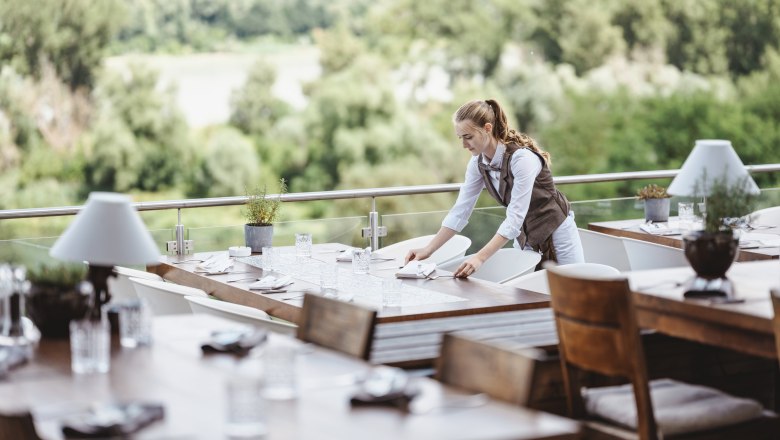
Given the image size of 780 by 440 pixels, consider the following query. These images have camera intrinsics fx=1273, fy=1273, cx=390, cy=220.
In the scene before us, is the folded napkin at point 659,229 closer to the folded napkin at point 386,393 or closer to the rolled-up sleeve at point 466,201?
the rolled-up sleeve at point 466,201

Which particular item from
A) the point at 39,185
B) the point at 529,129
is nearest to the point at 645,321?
the point at 39,185

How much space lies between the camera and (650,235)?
6.54 metres

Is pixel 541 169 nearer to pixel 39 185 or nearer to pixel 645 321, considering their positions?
pixel 645 321

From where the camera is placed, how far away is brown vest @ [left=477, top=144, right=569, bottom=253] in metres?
5.66

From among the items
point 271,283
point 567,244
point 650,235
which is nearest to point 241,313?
point 271,283

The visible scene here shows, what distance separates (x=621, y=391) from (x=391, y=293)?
3.75ft

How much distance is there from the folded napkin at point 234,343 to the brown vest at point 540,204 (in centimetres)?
236

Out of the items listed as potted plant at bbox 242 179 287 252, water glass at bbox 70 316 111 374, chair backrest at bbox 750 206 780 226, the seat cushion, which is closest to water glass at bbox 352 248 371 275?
potted plant at bbox 242 179 287 252

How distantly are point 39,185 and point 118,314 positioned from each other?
1748 cm

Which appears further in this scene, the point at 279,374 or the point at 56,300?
the point at 56,300

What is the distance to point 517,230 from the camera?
540 cm

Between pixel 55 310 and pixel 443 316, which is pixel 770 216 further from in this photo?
pixel 55 310

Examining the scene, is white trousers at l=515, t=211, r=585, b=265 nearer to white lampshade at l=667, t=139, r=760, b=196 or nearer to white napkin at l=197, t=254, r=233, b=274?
white lampshade at l=667, t=139, r=760, b=196

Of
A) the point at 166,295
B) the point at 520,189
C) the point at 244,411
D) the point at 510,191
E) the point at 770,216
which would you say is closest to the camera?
the point at 244,411
